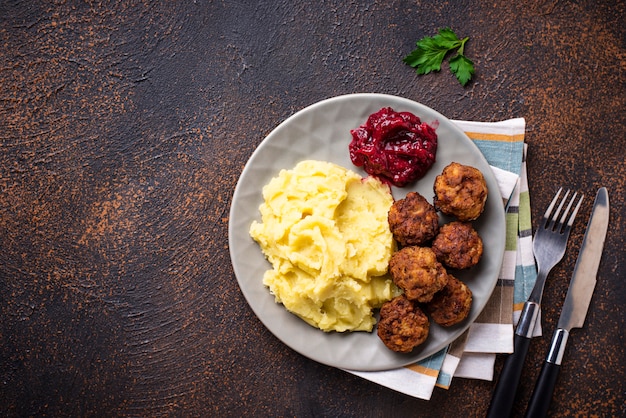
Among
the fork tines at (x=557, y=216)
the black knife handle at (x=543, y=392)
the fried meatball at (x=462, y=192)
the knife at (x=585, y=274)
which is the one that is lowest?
the black knife handle at (x=543, y=392)

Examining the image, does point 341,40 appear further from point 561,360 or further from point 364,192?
point 561,360

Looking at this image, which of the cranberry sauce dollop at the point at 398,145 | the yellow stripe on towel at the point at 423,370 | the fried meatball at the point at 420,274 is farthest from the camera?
the yellow stripe on towel at the point at 423,370

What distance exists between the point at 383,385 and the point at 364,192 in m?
1.76

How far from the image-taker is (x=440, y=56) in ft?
15.6

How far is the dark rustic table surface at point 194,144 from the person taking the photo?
15.8ft

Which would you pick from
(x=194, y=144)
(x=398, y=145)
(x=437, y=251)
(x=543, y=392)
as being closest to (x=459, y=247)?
(x=437, y=251)

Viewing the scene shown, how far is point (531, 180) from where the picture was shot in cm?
480

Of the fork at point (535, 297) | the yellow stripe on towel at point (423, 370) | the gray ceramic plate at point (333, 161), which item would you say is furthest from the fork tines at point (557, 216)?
the yellow stripe on towel at point (423, 370)

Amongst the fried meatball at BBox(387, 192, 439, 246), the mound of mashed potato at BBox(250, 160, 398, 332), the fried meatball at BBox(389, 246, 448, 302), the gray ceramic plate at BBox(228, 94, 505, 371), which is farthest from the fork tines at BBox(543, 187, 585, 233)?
the mound of mashed potato at BBox(250, 160, 398, 332)

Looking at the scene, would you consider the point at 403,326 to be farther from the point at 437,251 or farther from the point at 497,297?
the point at 497,297

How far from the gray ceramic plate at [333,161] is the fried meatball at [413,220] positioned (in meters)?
0.30

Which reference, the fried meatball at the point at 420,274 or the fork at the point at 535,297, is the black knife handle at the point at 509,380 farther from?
the fried meatball at the point at 420,274

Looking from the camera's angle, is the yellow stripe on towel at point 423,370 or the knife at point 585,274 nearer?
the yellow stripe on towel at point 423,370

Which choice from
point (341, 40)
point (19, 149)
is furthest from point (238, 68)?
point (19, 149)
